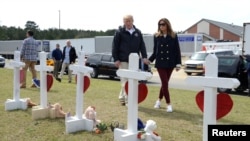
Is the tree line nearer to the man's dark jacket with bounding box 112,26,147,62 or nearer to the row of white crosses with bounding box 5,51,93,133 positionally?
the row of white crosses with bounding box 5,51,93,133

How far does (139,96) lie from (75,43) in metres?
42.9

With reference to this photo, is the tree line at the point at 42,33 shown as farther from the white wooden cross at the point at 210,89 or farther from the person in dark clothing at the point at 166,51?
the white wooden cross at the point at 210,89

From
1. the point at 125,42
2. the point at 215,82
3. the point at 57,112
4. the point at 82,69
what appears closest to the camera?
the point at 215,82

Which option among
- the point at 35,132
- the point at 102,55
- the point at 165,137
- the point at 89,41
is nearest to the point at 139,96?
the point at 165,137

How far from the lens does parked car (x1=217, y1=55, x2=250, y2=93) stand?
1395 centimetres

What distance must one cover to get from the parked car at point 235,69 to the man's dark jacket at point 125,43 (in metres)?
7.71

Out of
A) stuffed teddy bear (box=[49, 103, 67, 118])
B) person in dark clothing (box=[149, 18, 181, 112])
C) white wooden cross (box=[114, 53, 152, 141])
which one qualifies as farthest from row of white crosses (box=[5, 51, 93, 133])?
person in dark clothing (box=[149, 18, 181, 112])

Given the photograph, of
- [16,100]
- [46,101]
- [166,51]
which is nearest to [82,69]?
[46,101]

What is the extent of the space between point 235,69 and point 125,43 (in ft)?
28.0

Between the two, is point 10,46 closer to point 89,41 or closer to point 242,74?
point 89,41

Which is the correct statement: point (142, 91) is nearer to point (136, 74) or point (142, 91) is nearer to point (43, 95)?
point (136, 74)

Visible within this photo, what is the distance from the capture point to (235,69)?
14234mm

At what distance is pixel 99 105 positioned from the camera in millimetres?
7395

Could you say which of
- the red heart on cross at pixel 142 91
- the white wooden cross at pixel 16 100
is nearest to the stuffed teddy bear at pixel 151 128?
the red heart on cross at pixel 142 91
